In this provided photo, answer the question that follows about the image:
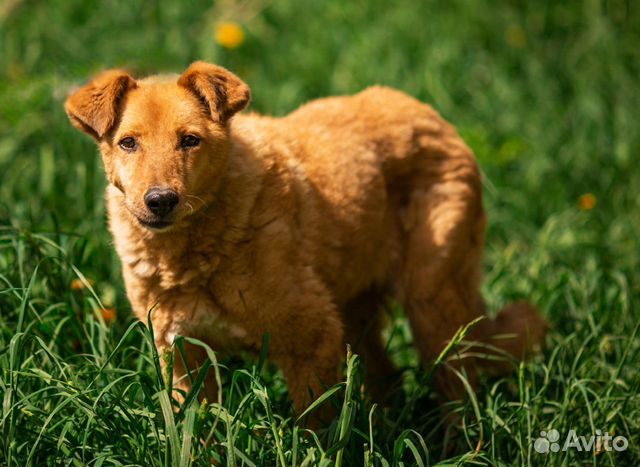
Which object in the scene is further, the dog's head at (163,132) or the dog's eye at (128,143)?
the dog's eye at (128,143)

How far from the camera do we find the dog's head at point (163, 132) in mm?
3760

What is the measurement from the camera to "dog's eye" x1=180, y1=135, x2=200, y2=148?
3.90 metres

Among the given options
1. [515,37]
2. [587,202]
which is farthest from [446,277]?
[515,37]

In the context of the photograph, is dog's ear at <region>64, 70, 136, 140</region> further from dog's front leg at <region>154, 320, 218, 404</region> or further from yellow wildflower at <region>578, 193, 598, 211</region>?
yellow wildflower at <region>578, 193, 598, 211</region>

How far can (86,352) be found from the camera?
4.43 m

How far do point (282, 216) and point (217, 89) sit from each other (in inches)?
26.5

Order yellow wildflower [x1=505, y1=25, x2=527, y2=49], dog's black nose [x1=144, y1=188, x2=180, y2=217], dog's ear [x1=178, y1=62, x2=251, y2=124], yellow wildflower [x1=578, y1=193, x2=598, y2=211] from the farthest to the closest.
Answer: yellow wildflower [x1=505, y1=25, x2=527, y2=49]
yellow wildflower [x1=578, y1=193, x2=598, y2=211]
dog's ear [x1=178, y1=62, x2=251, y2=124]
dog's black nose [x1=144, y1=188, x2=180, y2=217]

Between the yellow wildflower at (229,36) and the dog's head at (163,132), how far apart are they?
3.78m

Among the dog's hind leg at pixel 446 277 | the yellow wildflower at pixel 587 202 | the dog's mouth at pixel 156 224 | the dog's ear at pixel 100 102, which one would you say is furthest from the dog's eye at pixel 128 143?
the yellow wildflower at pixel 587 202

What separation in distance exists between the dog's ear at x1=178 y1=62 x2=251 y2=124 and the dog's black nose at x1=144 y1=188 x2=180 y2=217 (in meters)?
0.48

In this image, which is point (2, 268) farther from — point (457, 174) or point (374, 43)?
point (374, 43)

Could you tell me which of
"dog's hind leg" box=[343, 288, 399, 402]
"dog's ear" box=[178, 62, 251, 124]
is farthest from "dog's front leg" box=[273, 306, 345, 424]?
"dog's ear" box=[178, 62, 251, 124]

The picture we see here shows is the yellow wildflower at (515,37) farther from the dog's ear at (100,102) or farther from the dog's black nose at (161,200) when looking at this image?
the dog's black nose at (161,200)

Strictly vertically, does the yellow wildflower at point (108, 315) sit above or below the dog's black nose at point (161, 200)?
below
